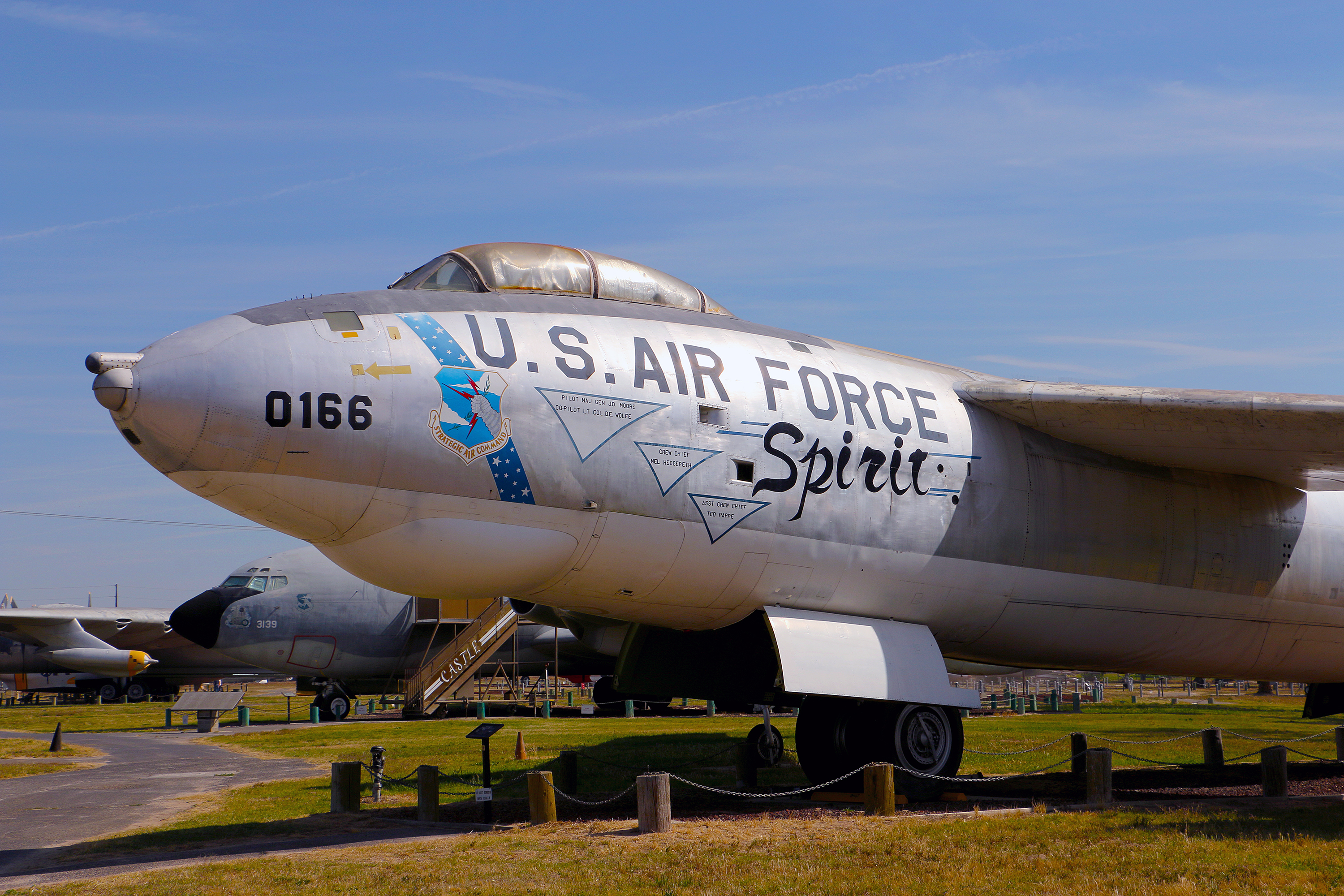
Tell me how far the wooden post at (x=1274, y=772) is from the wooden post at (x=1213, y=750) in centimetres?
415

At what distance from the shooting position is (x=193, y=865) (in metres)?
9.20

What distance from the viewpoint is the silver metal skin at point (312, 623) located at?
3048 cm

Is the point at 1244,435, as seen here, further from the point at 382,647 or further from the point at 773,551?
the point at 382,647

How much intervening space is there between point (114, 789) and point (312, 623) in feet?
46.4

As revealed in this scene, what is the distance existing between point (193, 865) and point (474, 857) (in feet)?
7.67

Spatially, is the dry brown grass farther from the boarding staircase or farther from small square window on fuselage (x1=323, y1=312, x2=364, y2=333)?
the boarding staircase

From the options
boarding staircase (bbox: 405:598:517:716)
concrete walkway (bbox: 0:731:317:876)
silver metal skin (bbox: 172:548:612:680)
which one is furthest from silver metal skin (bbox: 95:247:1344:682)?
silver metal skin (bbox: 172:548:612:680)

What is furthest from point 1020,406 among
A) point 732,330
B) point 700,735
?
point 700,735

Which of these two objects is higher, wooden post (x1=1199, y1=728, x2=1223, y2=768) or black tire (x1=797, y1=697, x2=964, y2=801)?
black tire (x1=797, y1=697, x2=964, y2=801)

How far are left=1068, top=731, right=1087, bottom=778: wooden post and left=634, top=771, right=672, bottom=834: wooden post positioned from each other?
6.46 meters

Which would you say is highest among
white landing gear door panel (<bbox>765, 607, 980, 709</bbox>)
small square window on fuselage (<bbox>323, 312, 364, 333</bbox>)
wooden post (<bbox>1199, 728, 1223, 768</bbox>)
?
small square window on fuselage (<bbox>323, 312, 364, 333</bbox>)

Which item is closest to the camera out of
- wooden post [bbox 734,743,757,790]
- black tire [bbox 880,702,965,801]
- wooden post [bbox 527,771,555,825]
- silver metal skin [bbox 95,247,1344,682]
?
silver metal skin [bbox 95,247,1344,682]

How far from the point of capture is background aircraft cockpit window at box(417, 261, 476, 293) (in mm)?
10812

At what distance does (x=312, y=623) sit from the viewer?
3062 cm
